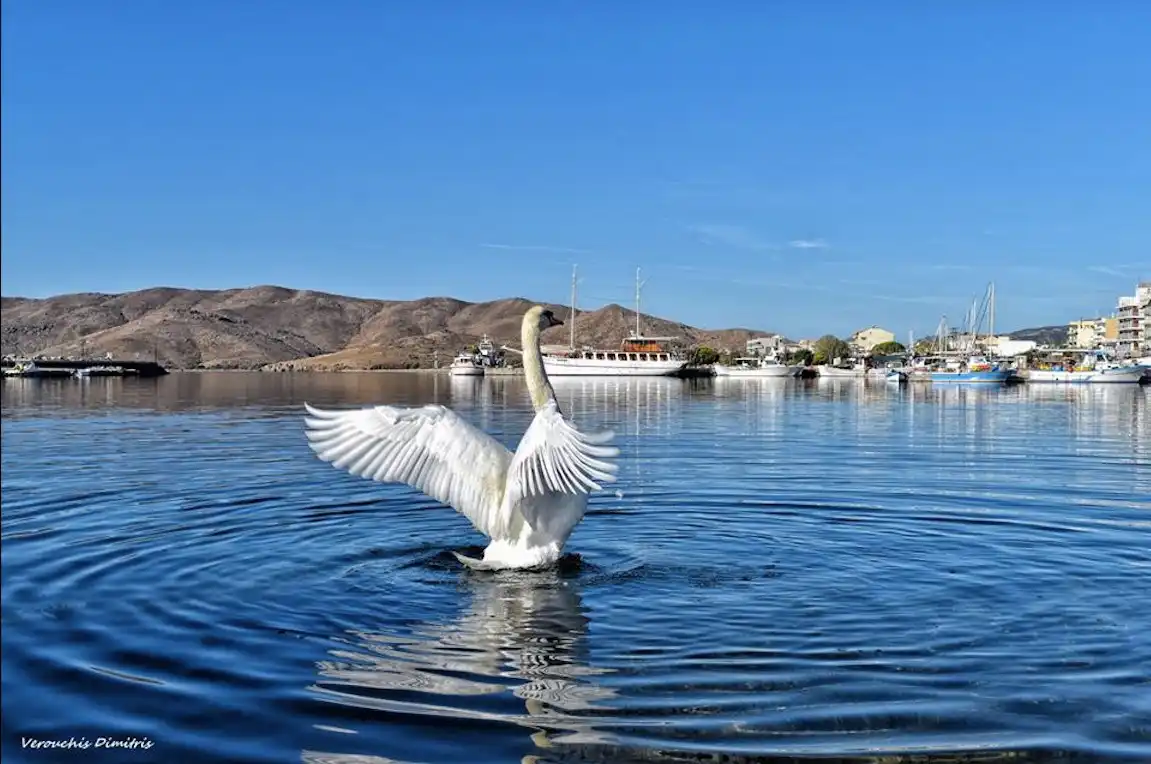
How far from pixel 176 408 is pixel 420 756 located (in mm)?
46099

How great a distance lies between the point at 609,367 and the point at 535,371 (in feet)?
467

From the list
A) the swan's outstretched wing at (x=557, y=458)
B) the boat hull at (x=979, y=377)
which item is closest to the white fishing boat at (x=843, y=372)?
the boat hull at (x=979, y=377)

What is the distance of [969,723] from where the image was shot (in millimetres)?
7051

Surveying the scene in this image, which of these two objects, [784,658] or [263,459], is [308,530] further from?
[263,459]

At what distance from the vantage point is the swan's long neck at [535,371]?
12188 mm

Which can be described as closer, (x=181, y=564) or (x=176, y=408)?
(x=181, y=564)

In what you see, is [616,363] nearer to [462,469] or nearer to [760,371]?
[760,371]

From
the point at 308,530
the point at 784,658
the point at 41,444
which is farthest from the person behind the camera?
the point at 41,444

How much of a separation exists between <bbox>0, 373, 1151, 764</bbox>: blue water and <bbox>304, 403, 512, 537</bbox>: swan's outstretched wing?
2.98 ft

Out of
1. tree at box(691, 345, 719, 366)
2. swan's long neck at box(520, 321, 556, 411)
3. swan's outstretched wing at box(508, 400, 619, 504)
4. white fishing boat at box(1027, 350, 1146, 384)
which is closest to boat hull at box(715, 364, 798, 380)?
white fishing boat at box(1027, 350, 1146, 384)

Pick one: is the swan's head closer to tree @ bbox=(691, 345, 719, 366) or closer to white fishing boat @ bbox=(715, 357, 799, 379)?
white fishing boat @ bbox=(715, 357, 799, 379)

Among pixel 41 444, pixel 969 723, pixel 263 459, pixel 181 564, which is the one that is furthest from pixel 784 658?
pixel 41 444

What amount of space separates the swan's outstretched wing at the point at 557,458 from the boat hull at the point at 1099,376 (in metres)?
115

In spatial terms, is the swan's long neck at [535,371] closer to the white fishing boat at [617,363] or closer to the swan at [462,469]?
the swan at [462,469]
